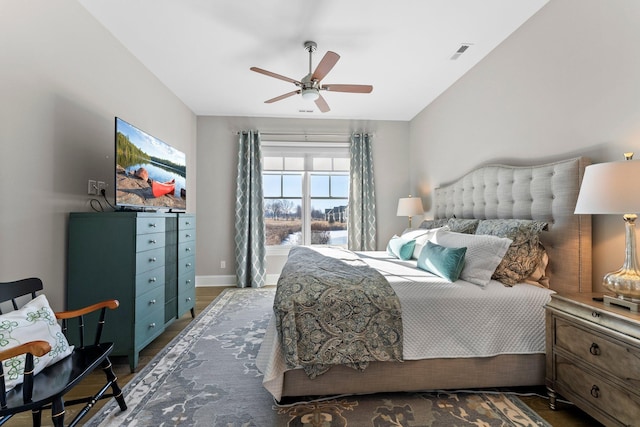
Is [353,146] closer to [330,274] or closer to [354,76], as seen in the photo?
[354,76]

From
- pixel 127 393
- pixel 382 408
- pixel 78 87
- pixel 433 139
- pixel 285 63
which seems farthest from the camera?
pixel 433 139

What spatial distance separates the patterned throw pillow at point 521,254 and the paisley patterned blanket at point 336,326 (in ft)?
3.03

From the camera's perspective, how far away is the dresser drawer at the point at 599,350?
127cm

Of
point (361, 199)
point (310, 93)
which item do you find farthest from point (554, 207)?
point (361, 199)

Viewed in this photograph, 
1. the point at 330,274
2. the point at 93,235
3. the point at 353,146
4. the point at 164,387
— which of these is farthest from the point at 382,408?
the point at 353,146

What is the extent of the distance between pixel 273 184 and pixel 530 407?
416 cm

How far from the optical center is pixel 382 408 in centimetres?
172

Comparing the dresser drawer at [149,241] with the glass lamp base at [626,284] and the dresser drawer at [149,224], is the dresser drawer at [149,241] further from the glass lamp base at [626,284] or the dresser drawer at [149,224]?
the glass lamp base at [626,284]

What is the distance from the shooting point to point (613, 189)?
1.40 meters

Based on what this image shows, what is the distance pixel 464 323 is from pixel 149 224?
2.44 meters

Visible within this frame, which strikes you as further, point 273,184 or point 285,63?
point 273,184

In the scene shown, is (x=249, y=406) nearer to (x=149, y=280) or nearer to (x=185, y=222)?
(x=149, y=280)

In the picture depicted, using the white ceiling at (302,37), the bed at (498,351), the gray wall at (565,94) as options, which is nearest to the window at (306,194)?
the white ceiling at (302,37)

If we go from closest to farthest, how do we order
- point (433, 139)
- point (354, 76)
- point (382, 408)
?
point (382, 408) → point (354, 76) → point (433, 139)
